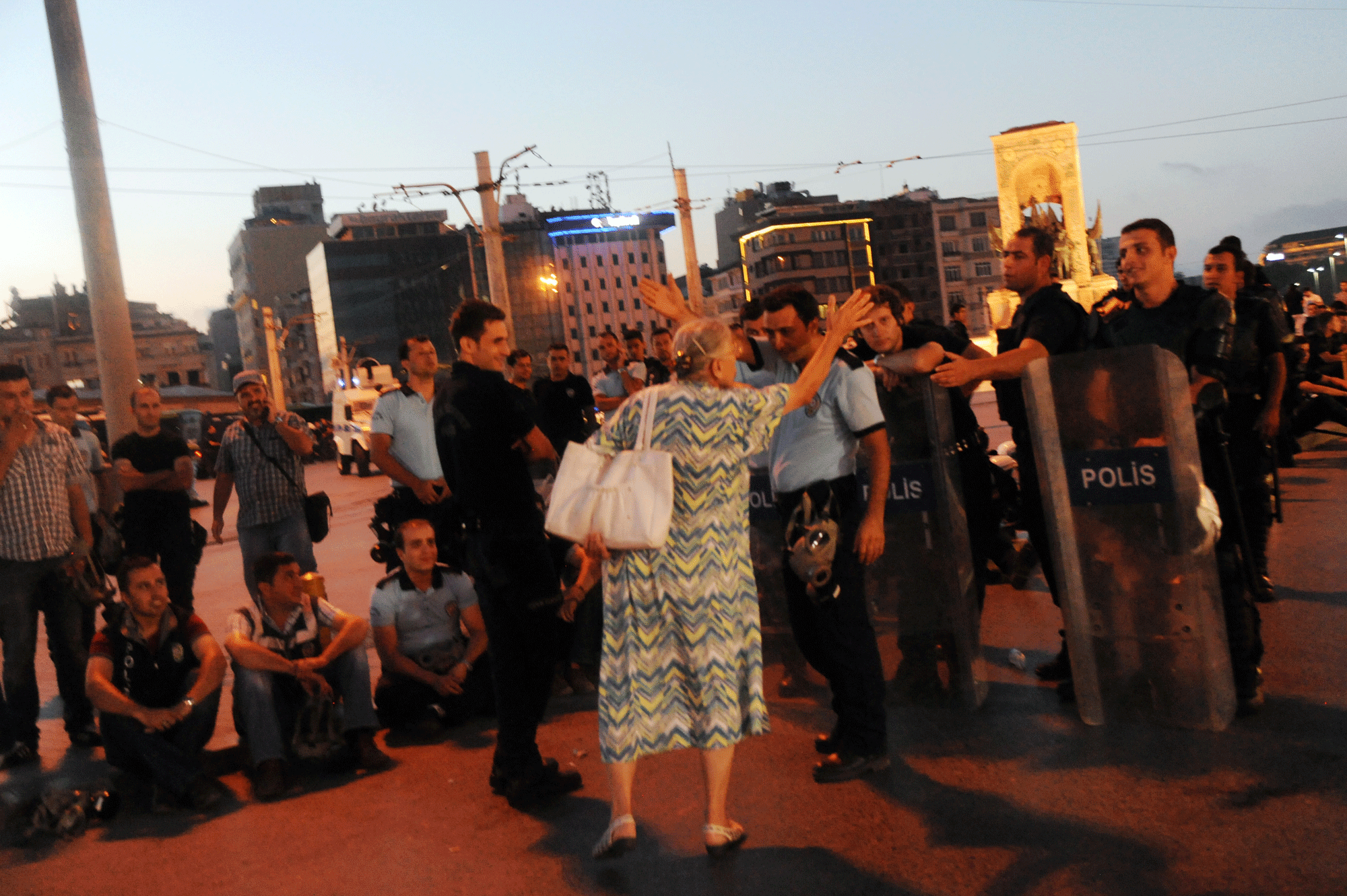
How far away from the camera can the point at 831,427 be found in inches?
181

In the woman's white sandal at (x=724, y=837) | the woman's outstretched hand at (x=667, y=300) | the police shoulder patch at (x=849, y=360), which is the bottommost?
the woman's white sandal at (x=724, y=837)

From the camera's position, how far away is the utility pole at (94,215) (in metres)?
7.64

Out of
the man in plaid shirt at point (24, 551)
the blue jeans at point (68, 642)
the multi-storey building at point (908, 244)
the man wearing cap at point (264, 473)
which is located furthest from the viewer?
the multi-storey building at point (908, 244)

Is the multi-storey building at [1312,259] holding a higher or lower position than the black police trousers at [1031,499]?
higher

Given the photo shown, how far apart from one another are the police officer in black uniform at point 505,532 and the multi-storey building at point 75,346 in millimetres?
116927

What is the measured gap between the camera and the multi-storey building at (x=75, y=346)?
379ft

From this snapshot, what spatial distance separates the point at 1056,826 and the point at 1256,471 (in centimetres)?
260

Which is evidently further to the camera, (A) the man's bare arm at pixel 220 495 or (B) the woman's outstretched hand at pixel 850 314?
(A) the man's bare arm at pixel 220 495

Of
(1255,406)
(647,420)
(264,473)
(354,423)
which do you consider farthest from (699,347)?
(354,423)

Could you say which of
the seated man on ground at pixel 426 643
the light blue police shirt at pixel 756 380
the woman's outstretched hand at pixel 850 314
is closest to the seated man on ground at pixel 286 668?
the seated man on ground at pixel 426 643

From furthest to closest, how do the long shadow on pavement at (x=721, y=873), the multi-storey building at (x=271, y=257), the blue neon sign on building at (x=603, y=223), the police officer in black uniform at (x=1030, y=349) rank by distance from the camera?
the multi-storey building at (x=271, y=257) → the blue neon sign on building at (x=603, y=223) → the police officer in black uniform at (x=1030, y=349) → the long shadow on pavement at (x=721, y=873)

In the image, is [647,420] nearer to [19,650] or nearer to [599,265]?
[19,650]

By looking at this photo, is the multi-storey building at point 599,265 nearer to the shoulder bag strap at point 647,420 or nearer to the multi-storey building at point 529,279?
the multi-storey building at point 529,279

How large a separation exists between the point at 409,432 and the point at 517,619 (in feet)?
7.97
